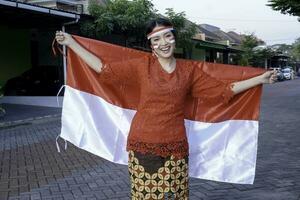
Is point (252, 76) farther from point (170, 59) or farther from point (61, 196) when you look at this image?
point (61, 196)

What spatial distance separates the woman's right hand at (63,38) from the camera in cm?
355

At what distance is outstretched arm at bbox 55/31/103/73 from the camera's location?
141 inches

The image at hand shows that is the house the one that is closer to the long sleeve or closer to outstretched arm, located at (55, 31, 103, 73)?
outstretched arm, located at (55, 31, 103, 73)

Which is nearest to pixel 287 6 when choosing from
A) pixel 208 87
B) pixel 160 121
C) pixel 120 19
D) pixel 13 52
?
pixel 120 19

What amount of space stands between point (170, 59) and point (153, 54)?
0.18 metres

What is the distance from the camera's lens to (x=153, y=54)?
11.6 feet

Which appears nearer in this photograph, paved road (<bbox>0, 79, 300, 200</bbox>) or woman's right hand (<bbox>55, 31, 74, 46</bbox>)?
woman's right hand (<bbox>55, 31, 74, 46</bbox>)

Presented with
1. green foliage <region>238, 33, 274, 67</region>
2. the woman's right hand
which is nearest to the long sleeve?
the woman's right hand

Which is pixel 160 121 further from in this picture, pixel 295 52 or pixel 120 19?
pixel 295 52

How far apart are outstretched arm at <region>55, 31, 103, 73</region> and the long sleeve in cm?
72

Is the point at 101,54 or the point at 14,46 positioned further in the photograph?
the point at 14,46

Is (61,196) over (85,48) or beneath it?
beneath

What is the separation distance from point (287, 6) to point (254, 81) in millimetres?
12742

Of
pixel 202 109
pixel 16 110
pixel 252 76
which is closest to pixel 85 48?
pixel 202 109
